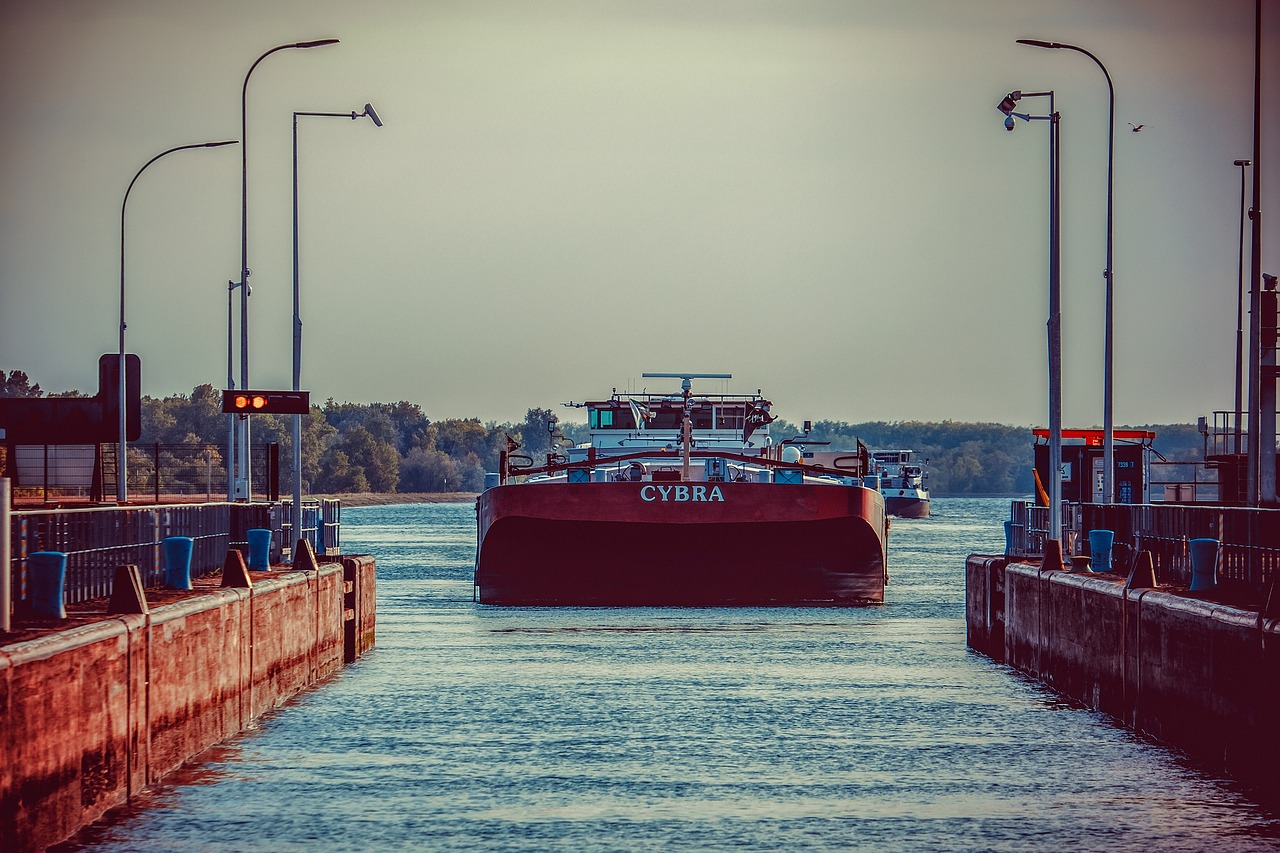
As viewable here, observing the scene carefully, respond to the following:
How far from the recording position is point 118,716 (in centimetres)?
1442

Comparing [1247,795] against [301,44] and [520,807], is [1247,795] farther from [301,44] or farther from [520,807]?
[301,44]

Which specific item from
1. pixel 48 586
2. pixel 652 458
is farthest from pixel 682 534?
pixel 48 586

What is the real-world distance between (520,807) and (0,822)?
5.17m

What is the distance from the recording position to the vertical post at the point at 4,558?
13.5 meters

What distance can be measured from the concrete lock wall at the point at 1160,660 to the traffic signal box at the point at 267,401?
10531mm

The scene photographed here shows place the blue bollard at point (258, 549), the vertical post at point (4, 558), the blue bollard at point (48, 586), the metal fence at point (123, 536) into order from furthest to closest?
the blue bollard at point (258, 549)
the metal fence at point (123, 536)
the blue bollard at point (48, 586)
the vertical post at point (4, 558)

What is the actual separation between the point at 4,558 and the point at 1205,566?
11.8m

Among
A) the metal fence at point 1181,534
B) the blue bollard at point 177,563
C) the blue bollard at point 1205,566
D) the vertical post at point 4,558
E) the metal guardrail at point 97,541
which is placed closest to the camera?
the vertical post at point 4,558

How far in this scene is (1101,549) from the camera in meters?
24.0

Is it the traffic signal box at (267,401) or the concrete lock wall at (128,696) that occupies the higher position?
the traffic signal box at (267,401)

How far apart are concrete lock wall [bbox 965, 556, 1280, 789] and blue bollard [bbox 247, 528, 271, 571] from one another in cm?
1072

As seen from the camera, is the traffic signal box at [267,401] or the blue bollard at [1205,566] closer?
the blue bollard at [1205,566]

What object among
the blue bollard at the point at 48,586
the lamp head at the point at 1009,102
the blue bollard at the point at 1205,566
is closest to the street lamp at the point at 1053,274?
the lamp head at the point at 1009,102

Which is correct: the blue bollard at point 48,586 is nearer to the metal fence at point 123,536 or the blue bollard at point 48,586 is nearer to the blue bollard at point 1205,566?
the metal fence at point 123,536
